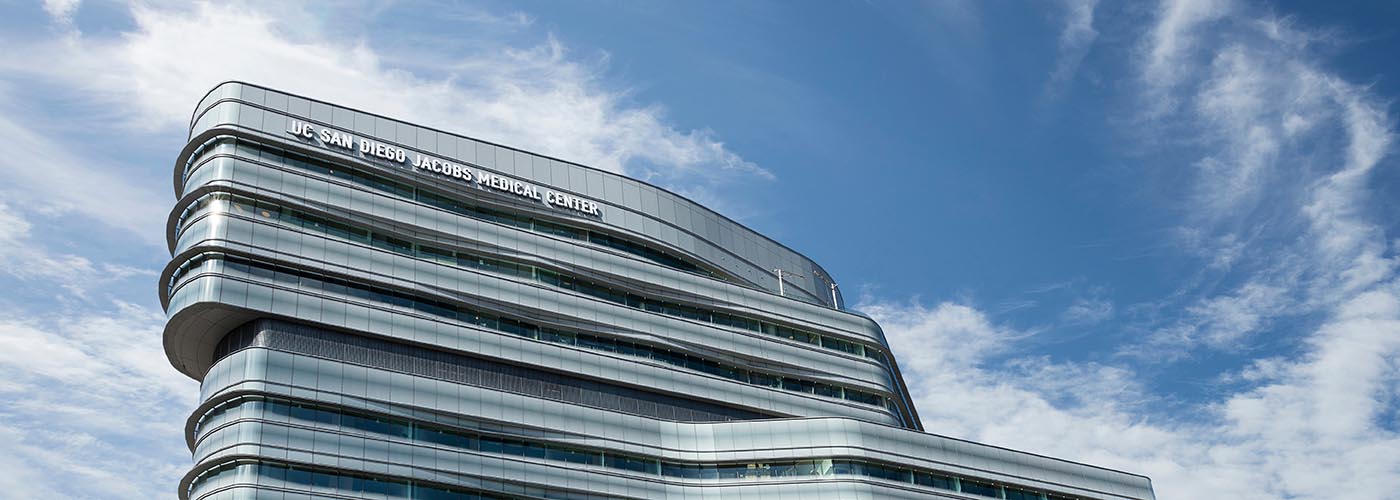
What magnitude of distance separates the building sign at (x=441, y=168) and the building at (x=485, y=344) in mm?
169

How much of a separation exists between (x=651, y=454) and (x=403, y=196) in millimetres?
25702

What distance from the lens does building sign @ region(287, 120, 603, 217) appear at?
286ft

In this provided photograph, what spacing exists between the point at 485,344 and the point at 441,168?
1442cm

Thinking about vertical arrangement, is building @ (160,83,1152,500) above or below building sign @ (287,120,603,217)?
below

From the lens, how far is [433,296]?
279 ft

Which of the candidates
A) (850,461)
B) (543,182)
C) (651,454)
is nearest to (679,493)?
(651,454)

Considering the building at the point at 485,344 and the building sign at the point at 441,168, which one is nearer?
the building at the point at 485,344

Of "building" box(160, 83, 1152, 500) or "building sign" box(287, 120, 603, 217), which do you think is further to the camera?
"building sign" box(287, 120, 603, 217)

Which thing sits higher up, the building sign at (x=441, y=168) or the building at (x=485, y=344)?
the building sign at (x=441, y=168)

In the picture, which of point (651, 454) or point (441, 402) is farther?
point (651, 454)

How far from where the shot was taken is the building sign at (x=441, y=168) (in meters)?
87.1

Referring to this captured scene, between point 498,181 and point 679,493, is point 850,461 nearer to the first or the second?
point 679,493

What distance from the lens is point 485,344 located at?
85688 mm

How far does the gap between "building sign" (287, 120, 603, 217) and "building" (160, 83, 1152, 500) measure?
0.17m
